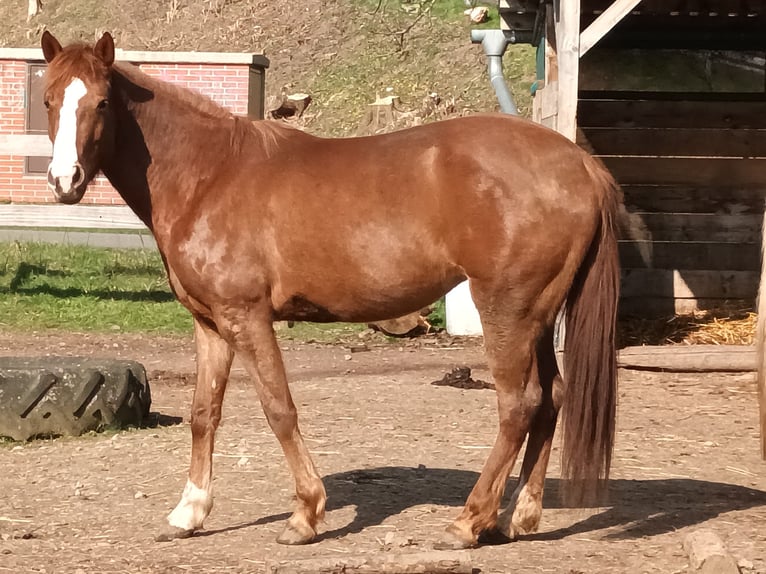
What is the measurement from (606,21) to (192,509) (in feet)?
16.4

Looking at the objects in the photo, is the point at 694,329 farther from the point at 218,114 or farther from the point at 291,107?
the point at 291,107

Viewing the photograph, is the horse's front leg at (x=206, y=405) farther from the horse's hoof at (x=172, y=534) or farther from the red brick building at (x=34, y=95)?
the red brick building at (x=34, y=95)

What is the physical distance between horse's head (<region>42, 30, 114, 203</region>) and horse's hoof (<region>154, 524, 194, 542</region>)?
150 centimetres

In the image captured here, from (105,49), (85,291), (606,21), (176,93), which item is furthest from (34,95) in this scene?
(105,49)

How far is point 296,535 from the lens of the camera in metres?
4.86

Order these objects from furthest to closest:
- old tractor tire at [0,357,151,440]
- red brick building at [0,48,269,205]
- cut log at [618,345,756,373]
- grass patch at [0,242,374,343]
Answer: red brick building at [0,48,269,205] < grass patch at [0,242,374,343] < cut log at [618,345,756,373] < old tractor tire at [0,357,151,440]

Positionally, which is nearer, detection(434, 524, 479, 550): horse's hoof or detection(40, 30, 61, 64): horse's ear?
detection(434, 524, 479, 550): horse's hoof

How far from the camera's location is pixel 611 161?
10711 millimetres

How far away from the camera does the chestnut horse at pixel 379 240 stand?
4719mm

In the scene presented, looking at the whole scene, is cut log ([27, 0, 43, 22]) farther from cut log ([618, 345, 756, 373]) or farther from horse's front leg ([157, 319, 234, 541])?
A: horse's front leg ([157, 319, 234, 541])

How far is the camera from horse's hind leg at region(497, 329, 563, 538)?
4980 mm

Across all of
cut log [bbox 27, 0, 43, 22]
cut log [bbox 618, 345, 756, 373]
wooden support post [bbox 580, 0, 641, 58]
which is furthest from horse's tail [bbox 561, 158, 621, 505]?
cut log [bbox 27, 0, 43, 22]

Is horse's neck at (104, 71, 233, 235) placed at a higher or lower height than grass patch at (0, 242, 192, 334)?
higher

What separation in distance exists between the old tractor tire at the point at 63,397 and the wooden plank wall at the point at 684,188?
531 cm
